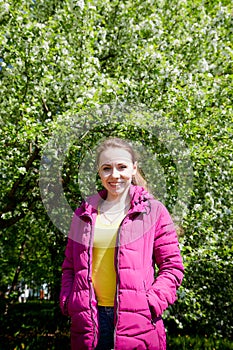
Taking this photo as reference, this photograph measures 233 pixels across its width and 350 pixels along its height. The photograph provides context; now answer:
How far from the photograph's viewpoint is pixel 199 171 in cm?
716

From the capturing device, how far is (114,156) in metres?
2.65

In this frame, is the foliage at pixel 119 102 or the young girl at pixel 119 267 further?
the foliage at pixel 119 102

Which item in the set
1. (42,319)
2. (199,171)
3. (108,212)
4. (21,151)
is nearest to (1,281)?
(42,319)

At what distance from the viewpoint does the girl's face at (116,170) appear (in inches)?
103

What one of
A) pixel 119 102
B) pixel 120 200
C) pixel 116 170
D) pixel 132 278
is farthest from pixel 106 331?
pixel 119 102

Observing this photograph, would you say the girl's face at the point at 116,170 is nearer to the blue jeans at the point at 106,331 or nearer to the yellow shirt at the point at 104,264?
the yellow shirt at the point at 104,264

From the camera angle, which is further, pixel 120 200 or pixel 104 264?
pixel 120 200

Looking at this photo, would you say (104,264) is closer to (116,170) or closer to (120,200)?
(120,200)

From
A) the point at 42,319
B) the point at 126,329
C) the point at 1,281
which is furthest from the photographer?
the point at 1,281

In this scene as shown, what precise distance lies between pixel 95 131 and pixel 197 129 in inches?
62.1

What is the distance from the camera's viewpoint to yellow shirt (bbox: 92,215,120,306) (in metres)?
2.42

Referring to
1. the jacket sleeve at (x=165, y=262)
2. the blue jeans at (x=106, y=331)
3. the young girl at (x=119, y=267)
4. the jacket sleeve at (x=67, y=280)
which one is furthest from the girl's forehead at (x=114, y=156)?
the blue jeans at (x=106, y=331)

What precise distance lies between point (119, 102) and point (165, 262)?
4160 mm

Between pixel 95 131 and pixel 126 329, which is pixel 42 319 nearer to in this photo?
pixel 95 131
